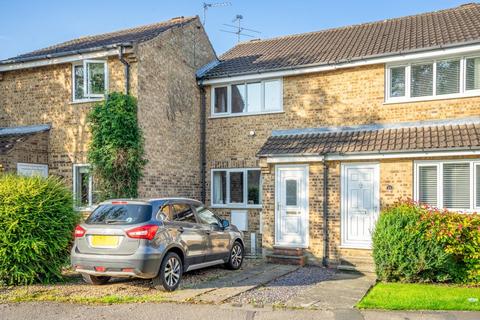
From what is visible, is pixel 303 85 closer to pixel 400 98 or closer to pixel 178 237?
pixel 400 98

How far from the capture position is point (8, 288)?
30.8 ft

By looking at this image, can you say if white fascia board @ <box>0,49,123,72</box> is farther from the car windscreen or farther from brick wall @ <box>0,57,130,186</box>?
the car windscreen

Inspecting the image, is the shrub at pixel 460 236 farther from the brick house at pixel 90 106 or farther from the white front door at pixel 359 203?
the brick house at pixel 90 106

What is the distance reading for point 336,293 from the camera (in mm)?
9219

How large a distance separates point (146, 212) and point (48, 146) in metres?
7.03

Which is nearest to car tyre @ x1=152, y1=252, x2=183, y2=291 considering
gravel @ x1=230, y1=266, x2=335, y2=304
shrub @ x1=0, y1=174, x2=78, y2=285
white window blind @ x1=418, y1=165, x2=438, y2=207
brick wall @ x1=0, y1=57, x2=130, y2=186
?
gravel @ x1=230, y1=266, x2=335, y2=304

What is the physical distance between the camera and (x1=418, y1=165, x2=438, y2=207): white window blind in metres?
11.5

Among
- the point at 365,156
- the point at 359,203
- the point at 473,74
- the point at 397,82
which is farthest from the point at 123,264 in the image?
the point at 473,74

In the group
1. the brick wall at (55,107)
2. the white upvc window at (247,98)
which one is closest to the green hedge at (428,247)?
the white upvc window at (247,98)

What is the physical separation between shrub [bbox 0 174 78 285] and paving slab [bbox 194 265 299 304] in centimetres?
347

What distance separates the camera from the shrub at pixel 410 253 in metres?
10.1

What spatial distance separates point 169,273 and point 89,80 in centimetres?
744

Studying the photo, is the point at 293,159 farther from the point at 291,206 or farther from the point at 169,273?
the point at 169,273

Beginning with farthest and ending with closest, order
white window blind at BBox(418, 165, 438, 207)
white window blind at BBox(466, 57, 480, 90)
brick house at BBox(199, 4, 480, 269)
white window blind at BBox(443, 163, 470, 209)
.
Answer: white window blind at BBox(466, 57, 480, 90) < brick house at BBox(199, 4, 480, 269) < white window blind at BBox(418, 165, 438, 207) < white window blind at BBox(443, 163, 470, 209)
